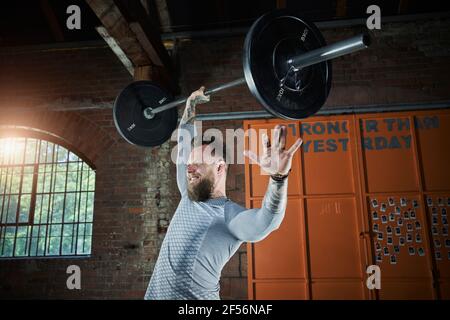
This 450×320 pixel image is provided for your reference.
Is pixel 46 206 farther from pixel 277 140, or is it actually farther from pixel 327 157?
pixel 277 140

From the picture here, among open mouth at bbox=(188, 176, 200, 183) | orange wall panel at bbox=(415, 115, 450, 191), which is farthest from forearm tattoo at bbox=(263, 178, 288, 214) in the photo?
orange wall panel at bbox=(415, 115, 450, 191)

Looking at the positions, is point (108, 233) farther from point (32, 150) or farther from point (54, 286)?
point (32, 150)

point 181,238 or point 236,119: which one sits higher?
point 236,119

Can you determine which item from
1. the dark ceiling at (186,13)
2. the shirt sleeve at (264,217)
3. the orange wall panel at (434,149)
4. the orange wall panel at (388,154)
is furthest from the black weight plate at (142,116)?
the orange wall panel at (434,149)

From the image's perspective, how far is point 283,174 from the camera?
5.46 feet

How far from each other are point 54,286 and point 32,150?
2.01 metres

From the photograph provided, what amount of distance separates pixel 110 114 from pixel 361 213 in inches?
120

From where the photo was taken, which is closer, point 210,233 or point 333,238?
point 210,233

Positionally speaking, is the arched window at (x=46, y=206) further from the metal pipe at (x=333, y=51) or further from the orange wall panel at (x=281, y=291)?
the metal pipe at (x=333, y=51)

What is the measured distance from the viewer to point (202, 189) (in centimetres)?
227

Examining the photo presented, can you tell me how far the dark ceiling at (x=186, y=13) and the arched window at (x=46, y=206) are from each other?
1384mm

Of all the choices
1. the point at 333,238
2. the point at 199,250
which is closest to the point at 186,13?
the point at 333,238

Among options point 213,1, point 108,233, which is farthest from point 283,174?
point 213,1
